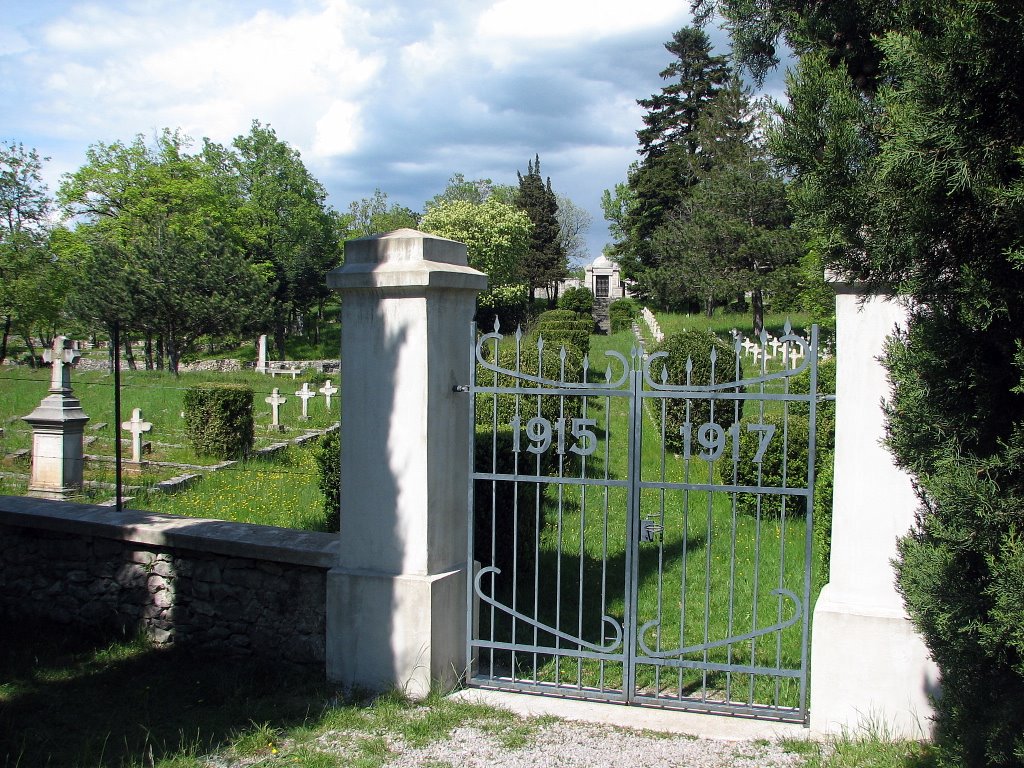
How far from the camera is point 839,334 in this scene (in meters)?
3.80

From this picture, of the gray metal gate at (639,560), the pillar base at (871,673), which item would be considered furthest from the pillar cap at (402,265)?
the pillar base at (871,673)

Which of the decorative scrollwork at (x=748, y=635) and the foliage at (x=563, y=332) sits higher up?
the foliage at (x=563, y=332)

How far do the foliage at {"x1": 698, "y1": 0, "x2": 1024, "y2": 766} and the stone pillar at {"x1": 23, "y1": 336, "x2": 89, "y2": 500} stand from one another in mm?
9324

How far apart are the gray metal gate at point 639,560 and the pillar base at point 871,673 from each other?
19cm

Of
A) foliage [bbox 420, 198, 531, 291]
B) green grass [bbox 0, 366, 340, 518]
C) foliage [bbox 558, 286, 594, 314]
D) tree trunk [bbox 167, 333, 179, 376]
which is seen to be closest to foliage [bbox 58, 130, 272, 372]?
tree trunk [bbox 167, 333, 179, 376]

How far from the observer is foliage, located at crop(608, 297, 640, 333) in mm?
43812

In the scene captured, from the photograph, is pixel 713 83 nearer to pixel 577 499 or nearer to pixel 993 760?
pixel 577 499

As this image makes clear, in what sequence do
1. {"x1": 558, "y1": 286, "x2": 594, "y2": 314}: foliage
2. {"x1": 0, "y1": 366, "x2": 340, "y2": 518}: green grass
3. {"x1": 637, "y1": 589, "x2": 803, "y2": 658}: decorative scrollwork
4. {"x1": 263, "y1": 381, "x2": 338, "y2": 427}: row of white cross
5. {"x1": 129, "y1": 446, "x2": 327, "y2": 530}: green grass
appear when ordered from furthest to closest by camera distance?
{"x1": 558, "y1": 286, "x2": 594, "y2": 314}: foliage → {"x1": 263, "y1": 381, "x2": 338, "y2": 427}: row of white cross → {"x1": 0, "y1": 366, "x2": 340, "y2": 518}: green grass → {"x1": 129, "y1": 446, "x2": 327, "y2": 530}: green grass → {"x1": 637, "y1": 589, "x2": 803, "y2": 658}: decorative scrollwork

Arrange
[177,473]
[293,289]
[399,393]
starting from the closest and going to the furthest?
[399,393], [177,473], [293,289]

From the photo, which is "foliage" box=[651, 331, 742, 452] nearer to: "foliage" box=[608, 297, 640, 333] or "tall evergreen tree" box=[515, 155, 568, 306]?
"foliage" box=[608, 297, 640, 333]

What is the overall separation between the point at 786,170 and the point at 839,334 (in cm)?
124

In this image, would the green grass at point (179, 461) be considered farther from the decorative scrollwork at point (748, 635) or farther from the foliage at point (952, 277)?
the foliage at point (952, 277)

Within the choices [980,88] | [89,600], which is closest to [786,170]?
[980,88]

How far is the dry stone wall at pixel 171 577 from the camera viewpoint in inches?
191
